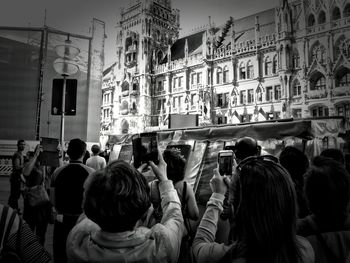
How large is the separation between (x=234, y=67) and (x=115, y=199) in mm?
35902

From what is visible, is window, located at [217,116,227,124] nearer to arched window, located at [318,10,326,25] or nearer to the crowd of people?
arched window, located at [318,10,326,25]

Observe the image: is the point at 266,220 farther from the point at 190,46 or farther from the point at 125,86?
the point at 125,86

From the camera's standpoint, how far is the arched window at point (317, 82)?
2740 cm

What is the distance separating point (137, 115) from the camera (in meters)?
42.9

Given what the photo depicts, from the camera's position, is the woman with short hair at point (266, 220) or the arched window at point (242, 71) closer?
the woman with short hair at point (266, 220)

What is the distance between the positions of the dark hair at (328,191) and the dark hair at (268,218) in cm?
50

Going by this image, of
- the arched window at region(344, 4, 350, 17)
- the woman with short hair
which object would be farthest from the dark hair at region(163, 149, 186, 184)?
the arched window at region(344, 4, 350, 17)

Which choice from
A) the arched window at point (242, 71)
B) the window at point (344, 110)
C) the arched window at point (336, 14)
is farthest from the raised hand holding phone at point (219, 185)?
the arched window at point (242, 71)

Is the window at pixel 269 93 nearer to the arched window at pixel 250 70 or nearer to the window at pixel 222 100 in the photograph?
the arched window at pixel 250 70

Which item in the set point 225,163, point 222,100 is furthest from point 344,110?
point 225,163

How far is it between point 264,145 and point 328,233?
5.66 metres

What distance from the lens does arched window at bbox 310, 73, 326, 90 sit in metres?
27.4

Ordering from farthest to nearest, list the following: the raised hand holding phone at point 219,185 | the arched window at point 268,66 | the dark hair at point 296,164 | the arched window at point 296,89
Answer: the arched window at point 268,66
the arched window at point 296,89
the dark hair at point 296,164
the raised hand holding phone at point 219,185

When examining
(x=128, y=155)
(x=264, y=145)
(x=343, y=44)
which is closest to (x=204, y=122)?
(x=343, y=44)
